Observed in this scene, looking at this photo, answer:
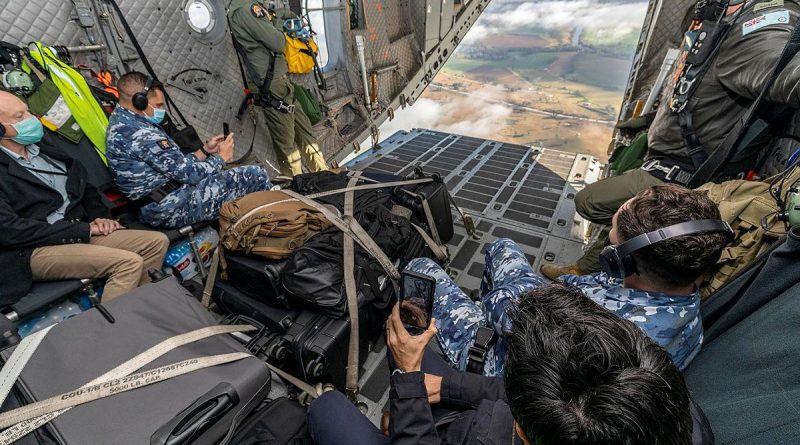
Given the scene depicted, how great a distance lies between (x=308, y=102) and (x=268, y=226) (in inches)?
125

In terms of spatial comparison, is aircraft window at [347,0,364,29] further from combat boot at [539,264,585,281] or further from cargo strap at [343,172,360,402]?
combat boot at [539,264,585,281]

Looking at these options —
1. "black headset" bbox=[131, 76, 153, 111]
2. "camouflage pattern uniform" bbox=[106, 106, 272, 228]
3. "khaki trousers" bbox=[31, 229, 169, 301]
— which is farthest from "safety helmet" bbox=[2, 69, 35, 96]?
"khaki trousers" bbox=[31, 229, 169, 301]

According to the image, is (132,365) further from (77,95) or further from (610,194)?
(610,194)

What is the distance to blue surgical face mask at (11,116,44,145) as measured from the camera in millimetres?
1938

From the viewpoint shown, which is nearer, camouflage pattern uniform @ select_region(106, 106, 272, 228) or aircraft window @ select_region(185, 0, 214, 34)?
camouflage pattern uniform @ select_region(106, 106, 272, 228)

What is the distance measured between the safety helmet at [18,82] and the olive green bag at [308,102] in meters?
2.67

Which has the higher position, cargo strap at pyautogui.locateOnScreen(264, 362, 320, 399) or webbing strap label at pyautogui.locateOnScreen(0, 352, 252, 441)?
webbing strap label at pyautogui.locateOnScreen(0, 352, 252, 441)

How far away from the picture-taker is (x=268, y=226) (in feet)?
6.31

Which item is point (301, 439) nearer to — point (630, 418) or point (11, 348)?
point (11, 348)

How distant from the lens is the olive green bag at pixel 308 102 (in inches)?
177

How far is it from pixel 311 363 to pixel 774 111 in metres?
2.57

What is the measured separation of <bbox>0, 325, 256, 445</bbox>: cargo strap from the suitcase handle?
0.79 ft

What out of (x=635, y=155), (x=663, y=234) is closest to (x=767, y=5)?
(x=635, y=155)

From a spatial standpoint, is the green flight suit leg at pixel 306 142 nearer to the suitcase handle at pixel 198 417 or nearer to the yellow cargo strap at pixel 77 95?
the yellow cargo strap at pixel 77 95
